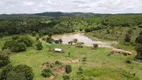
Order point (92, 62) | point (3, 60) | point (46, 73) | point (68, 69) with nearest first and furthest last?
point (46, 73), point (68, 69), point (3, 60), point (92, 62)

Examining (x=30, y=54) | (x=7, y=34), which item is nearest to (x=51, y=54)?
(x=30, y=54)

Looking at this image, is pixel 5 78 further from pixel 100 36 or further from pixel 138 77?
pixel 100 36

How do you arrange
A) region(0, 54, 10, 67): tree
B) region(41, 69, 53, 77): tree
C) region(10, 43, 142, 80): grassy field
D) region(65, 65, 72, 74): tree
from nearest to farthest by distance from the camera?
region(41, 69, 53, 77): tree < region(10, 43, 142, 80): grassy field < region(65, 65, 72, 74): tree < region(0, 54, 10, 67): tree

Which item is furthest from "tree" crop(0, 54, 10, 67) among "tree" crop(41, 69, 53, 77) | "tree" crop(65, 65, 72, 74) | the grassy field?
"tree" crop(65, 65, 72, 74)

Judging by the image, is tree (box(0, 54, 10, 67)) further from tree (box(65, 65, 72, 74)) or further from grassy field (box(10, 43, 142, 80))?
tree (box(65, 65, 72, 74))

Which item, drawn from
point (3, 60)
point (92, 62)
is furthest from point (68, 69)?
point (3, 60)

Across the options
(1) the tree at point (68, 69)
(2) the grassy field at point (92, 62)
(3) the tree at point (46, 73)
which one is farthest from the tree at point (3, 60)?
(1) the tree at point (68, 69)

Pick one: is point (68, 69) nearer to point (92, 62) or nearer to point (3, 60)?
point (92, 62)

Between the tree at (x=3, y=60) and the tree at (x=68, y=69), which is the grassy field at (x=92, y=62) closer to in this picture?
the tree at (x=68, y=69)
